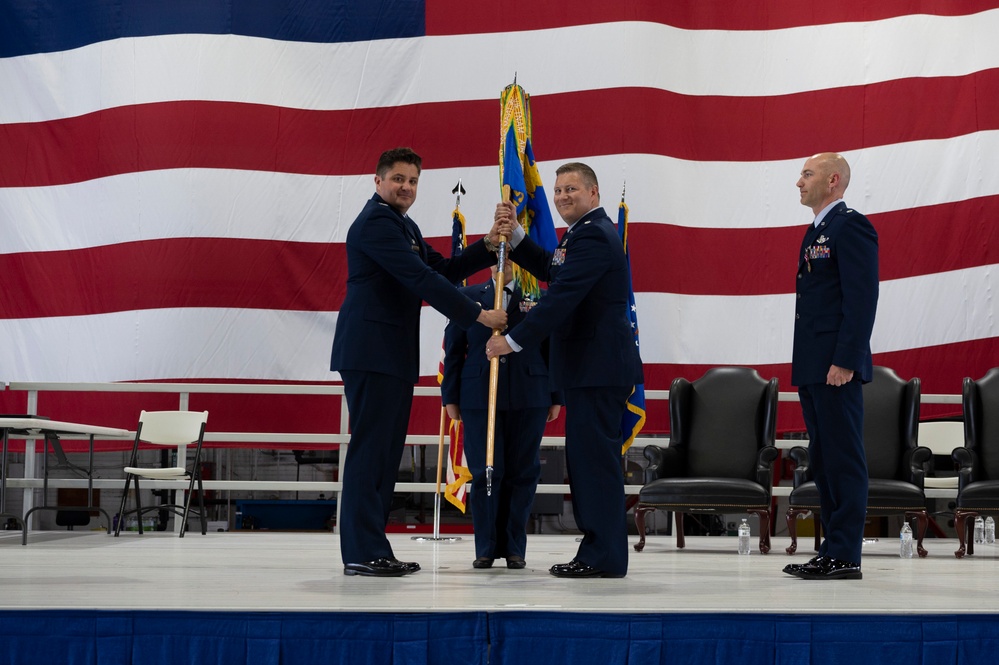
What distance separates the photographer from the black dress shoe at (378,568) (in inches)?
143

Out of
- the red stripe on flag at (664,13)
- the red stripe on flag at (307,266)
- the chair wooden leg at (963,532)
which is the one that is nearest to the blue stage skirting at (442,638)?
the chair wooden leg at (963,532)

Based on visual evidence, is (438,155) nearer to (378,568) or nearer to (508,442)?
(508,442)

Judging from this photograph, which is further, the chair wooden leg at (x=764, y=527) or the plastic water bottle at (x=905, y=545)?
the chair wooden leg at (x=764, y=527)

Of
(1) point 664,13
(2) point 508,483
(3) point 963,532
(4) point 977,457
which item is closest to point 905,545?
(3) point 963,532

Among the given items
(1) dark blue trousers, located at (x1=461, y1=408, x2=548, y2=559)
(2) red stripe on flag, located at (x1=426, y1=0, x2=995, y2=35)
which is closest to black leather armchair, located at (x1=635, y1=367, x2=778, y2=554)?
(1) dark blue trousers, located at (x1=461, y1=408, x2=548, y2=559)

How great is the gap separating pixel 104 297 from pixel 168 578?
4.10 metres

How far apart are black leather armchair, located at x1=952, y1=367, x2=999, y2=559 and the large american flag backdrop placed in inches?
37.6

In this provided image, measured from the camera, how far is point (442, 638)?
250cm

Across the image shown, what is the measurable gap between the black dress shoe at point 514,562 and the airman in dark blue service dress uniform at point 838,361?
1.08 metres

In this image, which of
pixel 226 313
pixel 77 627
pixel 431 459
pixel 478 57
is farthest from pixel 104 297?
pixel 431 459

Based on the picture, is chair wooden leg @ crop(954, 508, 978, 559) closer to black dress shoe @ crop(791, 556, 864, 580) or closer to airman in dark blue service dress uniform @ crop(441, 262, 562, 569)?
black dress shoe @ crop(791, 556, 864, 580)

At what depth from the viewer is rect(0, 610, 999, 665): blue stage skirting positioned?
8.16ft

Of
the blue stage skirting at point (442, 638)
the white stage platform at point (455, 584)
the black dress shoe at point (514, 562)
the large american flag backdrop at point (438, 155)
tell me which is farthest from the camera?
the large american flag backdrop at point (438, 155)

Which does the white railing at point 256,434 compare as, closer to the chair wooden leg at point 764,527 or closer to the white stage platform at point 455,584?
the chair wooden leg at point 764,527
